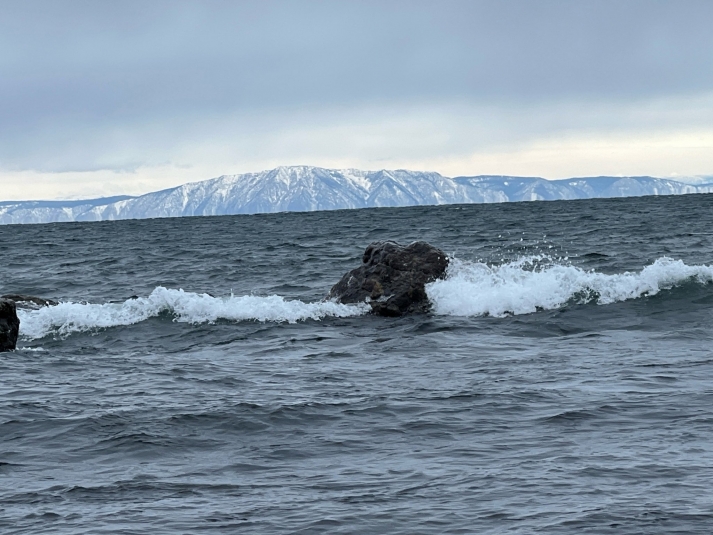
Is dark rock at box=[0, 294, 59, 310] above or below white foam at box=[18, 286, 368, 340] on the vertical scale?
above

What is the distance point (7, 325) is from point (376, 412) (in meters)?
7.47

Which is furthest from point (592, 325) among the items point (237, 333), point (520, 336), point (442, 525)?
point (442, 525)

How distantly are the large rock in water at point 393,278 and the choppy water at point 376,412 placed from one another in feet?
1.32

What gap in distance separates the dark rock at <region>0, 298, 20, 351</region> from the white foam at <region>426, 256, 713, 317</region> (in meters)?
7.47

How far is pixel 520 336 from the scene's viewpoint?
14375 millimetres

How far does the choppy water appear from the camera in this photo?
638cm

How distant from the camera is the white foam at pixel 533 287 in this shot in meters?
17.1

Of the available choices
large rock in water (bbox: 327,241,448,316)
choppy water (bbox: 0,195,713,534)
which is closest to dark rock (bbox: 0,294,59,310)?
choppy water (bbox: 0,195,713,534)

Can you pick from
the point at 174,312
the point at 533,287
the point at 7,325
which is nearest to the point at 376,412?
the point at 7,325

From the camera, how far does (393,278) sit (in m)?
17.5

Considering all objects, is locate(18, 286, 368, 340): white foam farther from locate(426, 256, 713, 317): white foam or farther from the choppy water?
locate(426, 256, 713, 317): white foam

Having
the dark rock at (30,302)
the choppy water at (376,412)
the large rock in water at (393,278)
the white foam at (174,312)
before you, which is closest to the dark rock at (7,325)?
Answer: the choppy water at (376,412)

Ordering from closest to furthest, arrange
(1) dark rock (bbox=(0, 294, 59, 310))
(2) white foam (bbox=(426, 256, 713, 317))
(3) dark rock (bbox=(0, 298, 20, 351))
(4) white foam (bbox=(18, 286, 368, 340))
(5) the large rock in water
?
(3) dark rock (bbox=(0, 298, 20, 351))
(4) white foam (bbox=(18, 286, 368, 340))
(5) the large rock in water
(2) white foam (bbox=(426, 256, 713, 317))
(1) dark rock (bbox=(0, 294, 59, 310))

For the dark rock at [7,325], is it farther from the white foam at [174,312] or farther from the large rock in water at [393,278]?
the large rock in water at [393,278]
